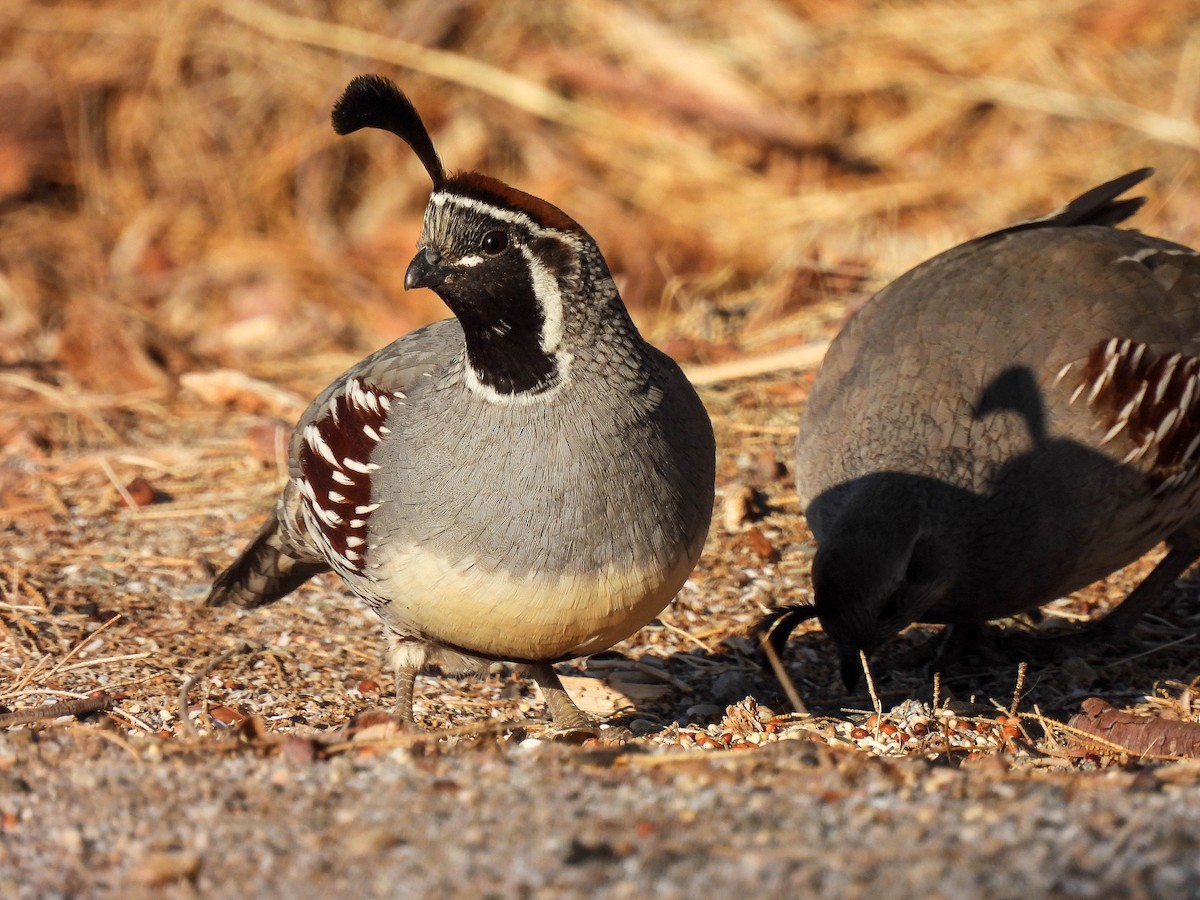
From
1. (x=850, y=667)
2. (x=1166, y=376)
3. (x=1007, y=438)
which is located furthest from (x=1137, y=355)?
(x=850, y=667)

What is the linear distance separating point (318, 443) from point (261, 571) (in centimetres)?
77

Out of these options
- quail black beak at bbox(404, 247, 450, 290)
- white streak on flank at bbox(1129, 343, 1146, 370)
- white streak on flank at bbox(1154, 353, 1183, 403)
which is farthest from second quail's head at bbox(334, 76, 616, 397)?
white streak on flank at bbox(1154, 353, 1183, 403)

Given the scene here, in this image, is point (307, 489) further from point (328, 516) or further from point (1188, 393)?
point (1188, 393)

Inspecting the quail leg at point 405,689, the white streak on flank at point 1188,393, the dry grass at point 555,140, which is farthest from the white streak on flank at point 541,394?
the dry grass at point 555,140

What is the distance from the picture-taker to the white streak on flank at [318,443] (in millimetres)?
4512

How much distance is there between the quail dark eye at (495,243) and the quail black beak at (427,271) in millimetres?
121

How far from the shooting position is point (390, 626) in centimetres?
437

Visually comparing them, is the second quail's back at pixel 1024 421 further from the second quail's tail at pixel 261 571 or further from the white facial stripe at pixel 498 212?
the second quail's tail at pixel 261 571

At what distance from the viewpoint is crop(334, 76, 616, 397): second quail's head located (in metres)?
3.87

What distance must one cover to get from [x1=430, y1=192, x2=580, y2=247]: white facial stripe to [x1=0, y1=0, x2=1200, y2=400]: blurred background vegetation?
5.53m

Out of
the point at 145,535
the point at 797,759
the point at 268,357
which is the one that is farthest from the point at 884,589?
the point at 268,357

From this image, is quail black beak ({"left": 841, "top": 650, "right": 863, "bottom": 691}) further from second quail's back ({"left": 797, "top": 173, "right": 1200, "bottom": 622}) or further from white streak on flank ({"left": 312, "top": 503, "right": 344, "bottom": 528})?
white streak on flank ({"left": 312, "top": 503, "right": 344, "bottom": 528})

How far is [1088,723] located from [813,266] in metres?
4.33

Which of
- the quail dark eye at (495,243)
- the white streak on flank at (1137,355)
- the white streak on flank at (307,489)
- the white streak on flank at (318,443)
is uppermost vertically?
the quail dark eye at (495,243)
